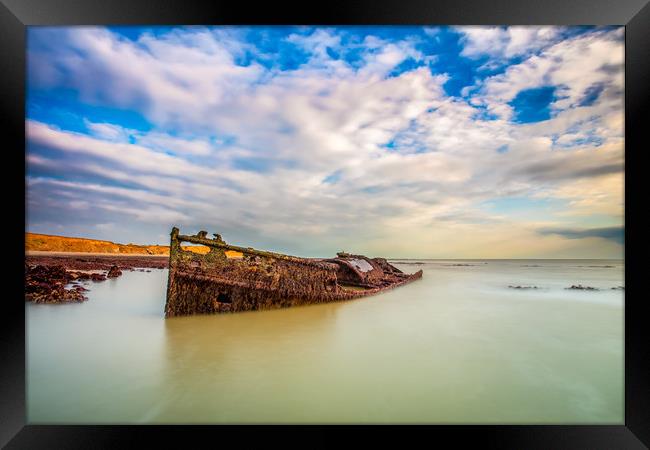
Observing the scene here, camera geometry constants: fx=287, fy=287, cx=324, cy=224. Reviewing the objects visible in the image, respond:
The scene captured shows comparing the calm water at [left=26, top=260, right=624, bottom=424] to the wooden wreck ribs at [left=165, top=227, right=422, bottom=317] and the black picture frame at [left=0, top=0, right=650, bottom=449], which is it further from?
the wooden wreck ribs at [left=165, top=227, right=422, bottom=317]

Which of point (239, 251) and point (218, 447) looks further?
point (239, 251)

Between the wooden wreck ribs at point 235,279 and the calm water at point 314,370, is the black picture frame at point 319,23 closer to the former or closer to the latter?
the calm water at point 314,370

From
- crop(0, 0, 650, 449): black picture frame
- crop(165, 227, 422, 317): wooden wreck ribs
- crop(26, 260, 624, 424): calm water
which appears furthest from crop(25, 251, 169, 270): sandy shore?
crop(0, 0, 650, 449): black picture frame

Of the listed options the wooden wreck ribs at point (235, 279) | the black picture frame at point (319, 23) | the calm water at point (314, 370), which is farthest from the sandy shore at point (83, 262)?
the black picture frame at point (319, 23)

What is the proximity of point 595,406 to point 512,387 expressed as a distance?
78 centimetres

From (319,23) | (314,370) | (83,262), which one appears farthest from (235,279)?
(83,262)

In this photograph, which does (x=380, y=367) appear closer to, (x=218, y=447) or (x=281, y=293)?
(x=218, y=447)

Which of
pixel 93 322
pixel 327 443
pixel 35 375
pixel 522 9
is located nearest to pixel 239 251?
pixel 93 322

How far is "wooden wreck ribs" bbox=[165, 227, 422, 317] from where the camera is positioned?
5.41 m

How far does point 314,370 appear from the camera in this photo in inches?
126

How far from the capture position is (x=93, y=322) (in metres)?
4.97

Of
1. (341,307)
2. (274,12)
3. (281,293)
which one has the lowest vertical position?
(341,307)

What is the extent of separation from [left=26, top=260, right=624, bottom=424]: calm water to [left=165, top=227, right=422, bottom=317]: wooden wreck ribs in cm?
41

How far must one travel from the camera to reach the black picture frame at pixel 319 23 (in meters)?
2.36
